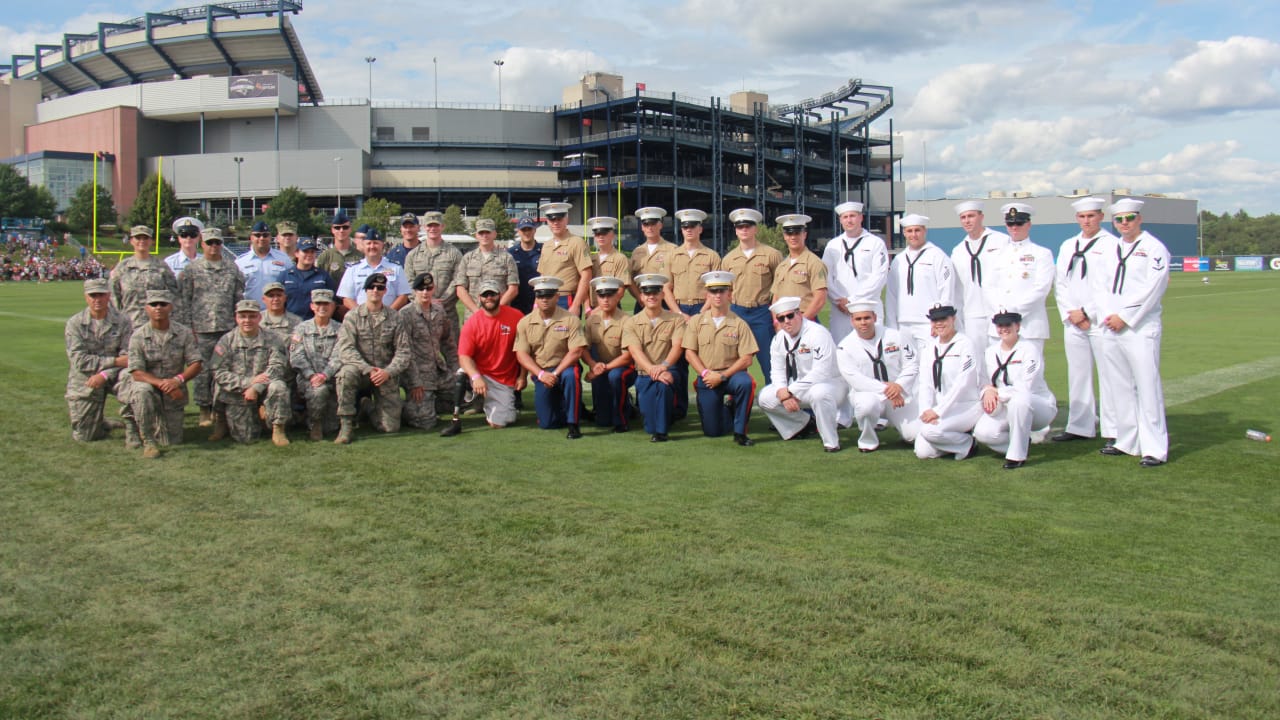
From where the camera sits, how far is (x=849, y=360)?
26.7 feet

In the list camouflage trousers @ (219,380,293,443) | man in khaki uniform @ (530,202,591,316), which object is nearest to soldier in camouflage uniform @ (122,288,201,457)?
camouflage trousers @ (219,380,293,443)

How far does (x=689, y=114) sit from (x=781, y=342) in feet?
249

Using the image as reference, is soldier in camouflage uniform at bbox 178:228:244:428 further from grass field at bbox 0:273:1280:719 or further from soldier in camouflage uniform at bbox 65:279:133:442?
grass field at bbox 0:273:1280:719

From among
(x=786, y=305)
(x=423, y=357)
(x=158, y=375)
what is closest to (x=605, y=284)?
(x=786, y=305)

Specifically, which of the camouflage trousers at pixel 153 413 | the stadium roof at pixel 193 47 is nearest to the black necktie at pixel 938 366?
the camouflage trousers at pixel 153 413

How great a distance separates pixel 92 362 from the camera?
827 cm

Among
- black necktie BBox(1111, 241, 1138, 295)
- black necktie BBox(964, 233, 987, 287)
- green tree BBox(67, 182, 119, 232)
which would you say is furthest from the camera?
green tree BBox(67, 182, 119, 232)

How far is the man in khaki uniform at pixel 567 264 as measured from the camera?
32.1 ft

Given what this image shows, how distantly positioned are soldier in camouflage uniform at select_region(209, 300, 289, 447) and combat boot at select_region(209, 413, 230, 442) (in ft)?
0.04

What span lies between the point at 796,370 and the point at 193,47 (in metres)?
86.9

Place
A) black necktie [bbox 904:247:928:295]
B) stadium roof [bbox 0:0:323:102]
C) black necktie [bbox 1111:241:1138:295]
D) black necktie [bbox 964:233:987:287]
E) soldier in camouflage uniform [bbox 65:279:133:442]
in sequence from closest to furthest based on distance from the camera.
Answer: black necktie [bbox 1111:241:1138:295] → soldier in camouflage uniform [bbox 65:279:133:442] → black necktie [bbox 964:233:987:287] → black necktie [bbox 904:247:928:295] → stadium roof [bbox 0:0:323:102]

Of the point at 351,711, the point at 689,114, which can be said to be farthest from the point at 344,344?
the point at 689,114

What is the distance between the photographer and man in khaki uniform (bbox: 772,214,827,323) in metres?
8.75

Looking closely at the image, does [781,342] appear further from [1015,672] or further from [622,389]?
[1015,672]
